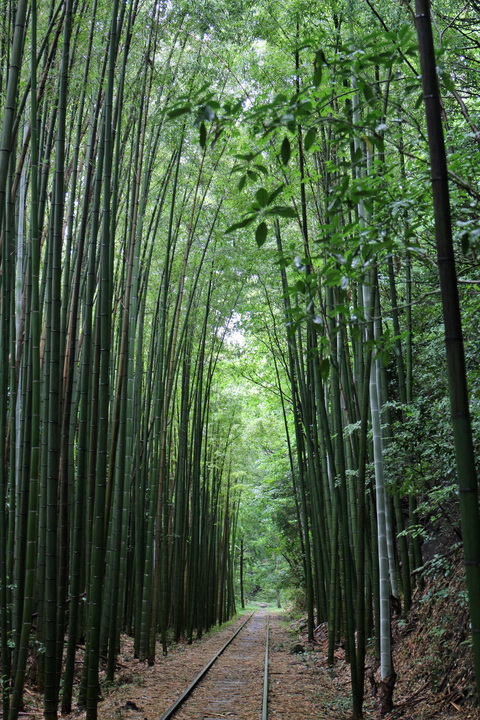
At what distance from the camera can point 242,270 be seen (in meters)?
8.00

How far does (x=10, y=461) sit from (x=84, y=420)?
4.01 ft

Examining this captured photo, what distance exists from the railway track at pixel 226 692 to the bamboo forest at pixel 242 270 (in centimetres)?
67

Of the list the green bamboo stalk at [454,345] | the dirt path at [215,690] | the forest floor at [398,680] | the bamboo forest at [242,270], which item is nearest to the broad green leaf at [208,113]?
the bamboo forest at [242,270]

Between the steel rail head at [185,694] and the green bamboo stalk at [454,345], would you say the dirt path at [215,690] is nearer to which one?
the steel rail head at [185,694]

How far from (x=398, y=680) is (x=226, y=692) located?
1615mm

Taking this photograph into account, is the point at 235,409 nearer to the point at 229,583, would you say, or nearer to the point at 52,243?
the point at 229,583

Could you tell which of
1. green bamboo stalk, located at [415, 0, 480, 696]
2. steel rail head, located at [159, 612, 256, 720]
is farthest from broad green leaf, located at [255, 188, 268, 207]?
steel rail head, located at [159, 612, 256, 720]

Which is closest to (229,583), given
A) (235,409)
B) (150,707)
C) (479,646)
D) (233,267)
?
(235,409)

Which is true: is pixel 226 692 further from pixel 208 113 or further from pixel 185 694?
pixel 208 113

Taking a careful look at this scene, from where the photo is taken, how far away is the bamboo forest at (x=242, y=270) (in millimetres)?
1635

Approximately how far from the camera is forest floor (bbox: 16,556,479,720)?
3430 millimetres

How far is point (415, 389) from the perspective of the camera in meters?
5.59

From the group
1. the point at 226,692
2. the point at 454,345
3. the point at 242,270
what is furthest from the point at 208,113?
the point at 242,270

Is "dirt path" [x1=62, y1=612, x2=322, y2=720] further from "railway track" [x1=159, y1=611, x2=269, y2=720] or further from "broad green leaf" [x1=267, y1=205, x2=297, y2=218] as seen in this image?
"broad green leaf" [x1=267, y1=205, x2=297, y2=218]
